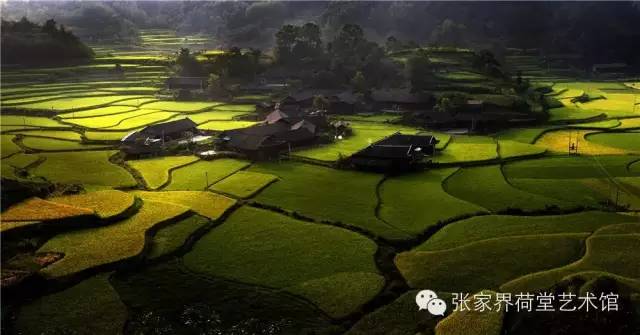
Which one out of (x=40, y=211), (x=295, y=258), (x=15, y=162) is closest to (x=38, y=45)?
(x=15, y=162)

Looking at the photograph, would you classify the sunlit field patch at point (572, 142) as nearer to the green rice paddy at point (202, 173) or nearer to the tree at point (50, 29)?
the green rice paddy at point (202, 173)

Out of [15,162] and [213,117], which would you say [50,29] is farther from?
[15,162]

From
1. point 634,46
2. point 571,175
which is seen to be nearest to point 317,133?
point 571,175

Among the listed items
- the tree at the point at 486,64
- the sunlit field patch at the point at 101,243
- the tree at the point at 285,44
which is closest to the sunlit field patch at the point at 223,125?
the sunlit field patch at the point at 101,243

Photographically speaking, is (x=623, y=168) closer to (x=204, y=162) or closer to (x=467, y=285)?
(x=467, y=285)

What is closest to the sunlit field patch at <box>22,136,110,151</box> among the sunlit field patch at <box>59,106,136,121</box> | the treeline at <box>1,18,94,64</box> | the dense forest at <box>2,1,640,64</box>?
the sunlit field patch at <box>59,106,136,121</box>

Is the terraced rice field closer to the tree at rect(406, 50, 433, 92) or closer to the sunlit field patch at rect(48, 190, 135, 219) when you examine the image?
the sunlit field patch at rect(48, 190, 135, 219)
